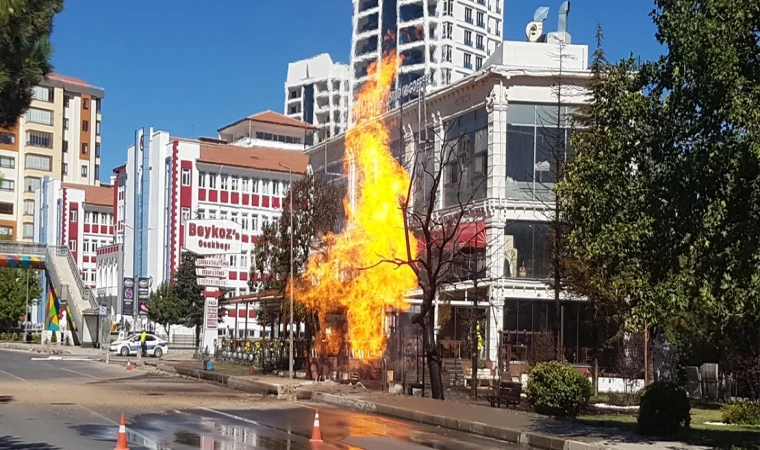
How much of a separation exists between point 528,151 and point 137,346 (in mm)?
30999

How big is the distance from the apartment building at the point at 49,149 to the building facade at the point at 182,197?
3101 centimetres

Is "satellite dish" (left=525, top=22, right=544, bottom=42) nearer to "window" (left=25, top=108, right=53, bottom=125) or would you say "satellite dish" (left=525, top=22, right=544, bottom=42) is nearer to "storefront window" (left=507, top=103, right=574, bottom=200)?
"storefront window" (left=507, top=103, right=574, bottom=200)

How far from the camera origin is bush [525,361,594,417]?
2231cm

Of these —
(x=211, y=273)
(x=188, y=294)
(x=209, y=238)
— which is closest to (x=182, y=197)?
(x=188, y=294)

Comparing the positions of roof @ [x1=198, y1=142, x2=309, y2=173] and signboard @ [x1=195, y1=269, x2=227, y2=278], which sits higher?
roof @ [x1=198, y1=142, x2=309, y2=173]

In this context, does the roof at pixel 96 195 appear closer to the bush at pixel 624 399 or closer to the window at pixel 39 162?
the window at pixel 39 162

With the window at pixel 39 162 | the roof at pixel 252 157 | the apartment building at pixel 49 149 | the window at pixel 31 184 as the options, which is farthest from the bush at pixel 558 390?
the window at pixel 39 162

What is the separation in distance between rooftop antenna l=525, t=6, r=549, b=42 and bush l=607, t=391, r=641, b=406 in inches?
1087

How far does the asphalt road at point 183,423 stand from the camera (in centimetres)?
1688

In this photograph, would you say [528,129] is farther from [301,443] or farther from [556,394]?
[301,443]

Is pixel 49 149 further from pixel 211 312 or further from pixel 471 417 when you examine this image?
pixel 471 417

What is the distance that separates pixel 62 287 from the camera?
7288 cm

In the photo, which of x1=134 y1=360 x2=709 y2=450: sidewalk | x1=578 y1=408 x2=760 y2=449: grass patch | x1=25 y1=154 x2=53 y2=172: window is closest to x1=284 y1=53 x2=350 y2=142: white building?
x1=25 y1=154 x2=53 y2=172: window

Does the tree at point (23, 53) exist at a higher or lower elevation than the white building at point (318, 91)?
lower
